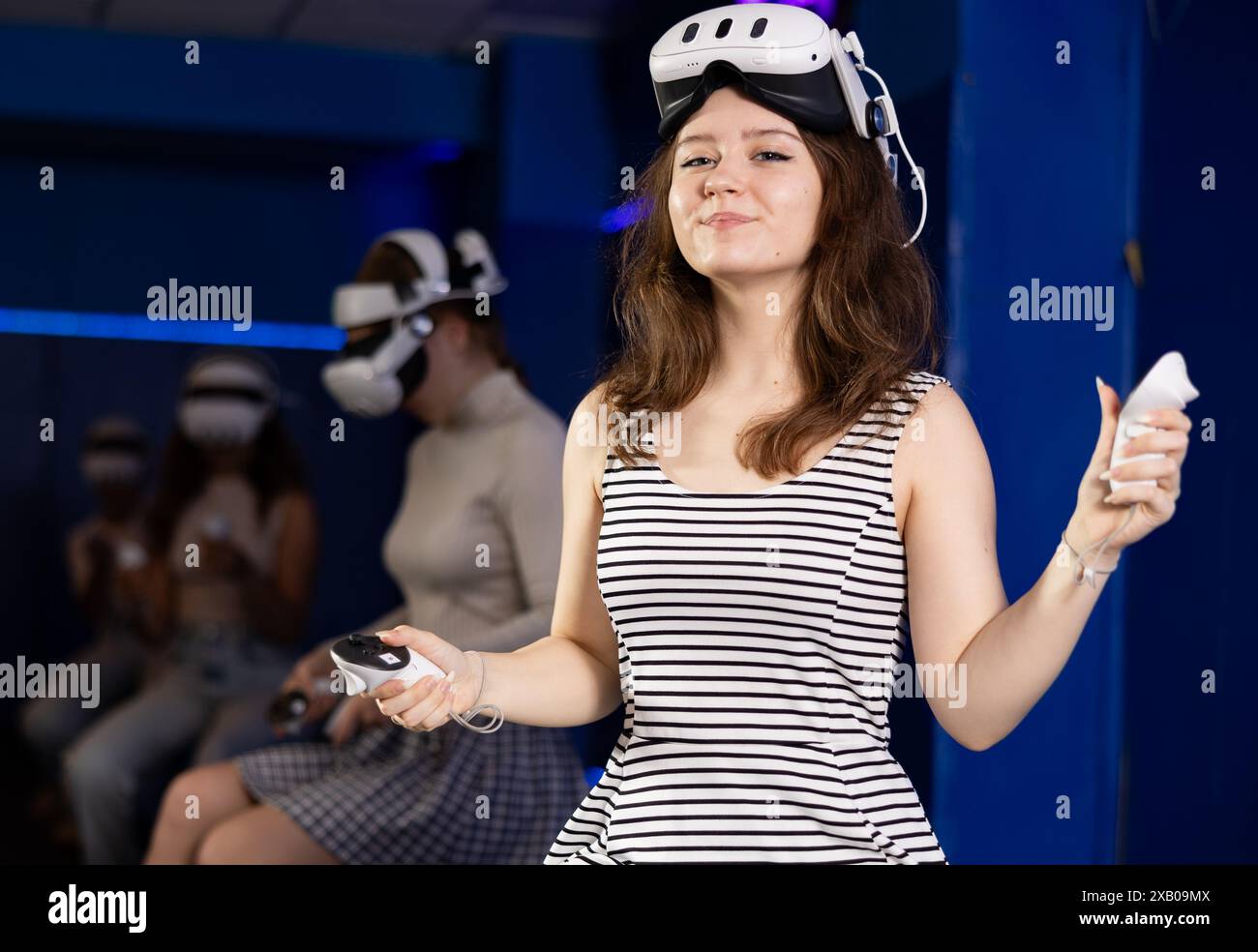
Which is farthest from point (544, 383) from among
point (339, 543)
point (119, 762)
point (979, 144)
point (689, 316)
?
point (689, 316)

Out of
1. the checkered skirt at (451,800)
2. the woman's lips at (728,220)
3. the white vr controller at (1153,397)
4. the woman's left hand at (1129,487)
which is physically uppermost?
the woman's lips at (728,220)

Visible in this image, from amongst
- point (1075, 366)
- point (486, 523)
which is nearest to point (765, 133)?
point (1075, 366)

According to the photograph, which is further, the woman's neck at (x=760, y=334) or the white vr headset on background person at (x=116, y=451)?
the white vr headset on background person at (x=116, y=451)

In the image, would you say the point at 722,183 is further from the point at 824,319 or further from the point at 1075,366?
the point at 1075,366

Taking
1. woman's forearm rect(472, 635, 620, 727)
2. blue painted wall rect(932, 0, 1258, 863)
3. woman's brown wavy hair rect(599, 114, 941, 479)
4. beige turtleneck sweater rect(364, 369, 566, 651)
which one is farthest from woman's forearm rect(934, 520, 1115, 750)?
beige turtleneck sweater rect(364, 369, 566, 651)

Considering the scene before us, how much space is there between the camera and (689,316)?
4.27ft

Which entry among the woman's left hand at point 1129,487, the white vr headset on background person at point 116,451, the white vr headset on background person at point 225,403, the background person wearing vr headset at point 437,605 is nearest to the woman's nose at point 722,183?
the woman's left hand at point 1129,487

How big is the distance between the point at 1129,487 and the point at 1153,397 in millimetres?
65

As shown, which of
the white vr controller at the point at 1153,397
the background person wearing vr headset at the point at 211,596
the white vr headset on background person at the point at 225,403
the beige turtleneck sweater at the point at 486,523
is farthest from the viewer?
the white vr headset on background person at the point at 225,403

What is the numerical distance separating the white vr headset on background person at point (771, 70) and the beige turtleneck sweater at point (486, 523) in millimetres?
732

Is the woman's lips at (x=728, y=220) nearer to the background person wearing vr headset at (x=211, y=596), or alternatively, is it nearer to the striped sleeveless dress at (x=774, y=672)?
the striped sleeveless dress at (x=774, y=672)

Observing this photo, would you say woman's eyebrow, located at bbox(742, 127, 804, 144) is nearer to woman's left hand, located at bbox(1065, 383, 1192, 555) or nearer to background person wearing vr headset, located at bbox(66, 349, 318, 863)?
woman's left hand, located at bbox(1065, 383, 1192, 555)

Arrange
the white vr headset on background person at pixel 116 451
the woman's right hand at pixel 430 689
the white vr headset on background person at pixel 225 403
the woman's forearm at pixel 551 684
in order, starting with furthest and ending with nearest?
the white vr headset on background person at pixel 116 451
the white vr headset on background person at pixel 225 403
the woman's forearm at pixel 551 684
the woman's right hand at pixel 430 689

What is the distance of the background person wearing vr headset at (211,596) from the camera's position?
106 inches
